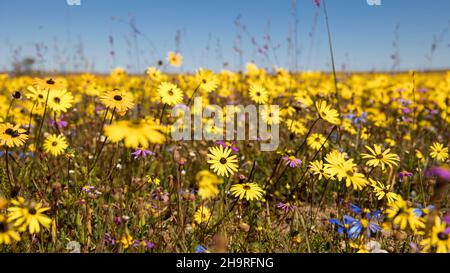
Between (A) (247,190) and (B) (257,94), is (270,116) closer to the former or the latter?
(B) (257,94)

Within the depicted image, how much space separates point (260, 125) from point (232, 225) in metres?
1.60

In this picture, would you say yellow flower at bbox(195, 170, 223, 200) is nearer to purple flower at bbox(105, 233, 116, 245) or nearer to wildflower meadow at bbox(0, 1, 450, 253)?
wildflower meadow at bbox(0, 1, 450, 253)

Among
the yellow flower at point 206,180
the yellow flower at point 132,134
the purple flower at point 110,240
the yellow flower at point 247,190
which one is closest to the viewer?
the yellow flower at point 132,134

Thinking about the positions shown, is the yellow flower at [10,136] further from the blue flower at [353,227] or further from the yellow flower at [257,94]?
the blue flower at [353,227]

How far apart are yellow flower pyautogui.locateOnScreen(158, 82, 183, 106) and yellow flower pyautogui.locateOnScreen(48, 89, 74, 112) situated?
613mm

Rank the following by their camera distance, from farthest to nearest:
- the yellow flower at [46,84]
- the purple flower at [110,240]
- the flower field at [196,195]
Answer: the yellow flower at [46,84] → the purple flower at [110,240] → the flower field at [196,195]

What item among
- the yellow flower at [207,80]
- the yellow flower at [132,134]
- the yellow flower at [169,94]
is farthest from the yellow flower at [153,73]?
the yellow flower at [132,134]

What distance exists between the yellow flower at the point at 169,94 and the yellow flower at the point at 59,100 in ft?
2.01

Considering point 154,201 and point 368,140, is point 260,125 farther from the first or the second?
point 154,201

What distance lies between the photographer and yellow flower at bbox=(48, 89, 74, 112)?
7.68ft

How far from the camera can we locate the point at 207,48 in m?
5.23

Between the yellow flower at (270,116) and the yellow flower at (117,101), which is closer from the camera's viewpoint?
the yellow flower at (117,101)

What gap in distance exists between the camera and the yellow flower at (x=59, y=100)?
234 centimetres
